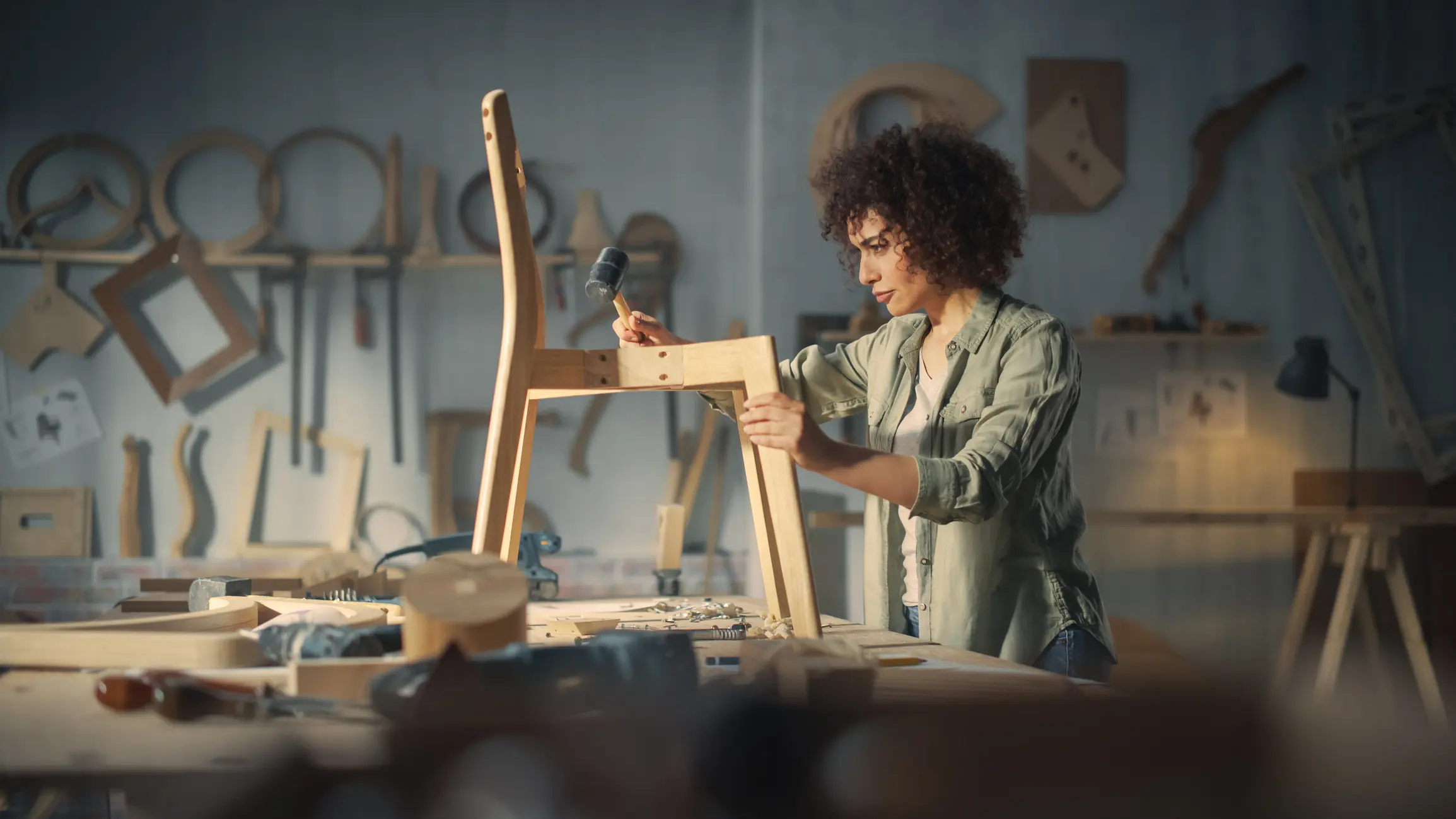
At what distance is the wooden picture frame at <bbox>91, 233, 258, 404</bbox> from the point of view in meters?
3.81

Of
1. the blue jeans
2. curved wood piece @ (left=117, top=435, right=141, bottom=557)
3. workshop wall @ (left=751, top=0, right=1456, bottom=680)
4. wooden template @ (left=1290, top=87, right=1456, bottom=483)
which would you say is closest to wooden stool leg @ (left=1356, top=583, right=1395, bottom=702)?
workshop wall @ (left=751, top=0, right=1456, bottom=680)

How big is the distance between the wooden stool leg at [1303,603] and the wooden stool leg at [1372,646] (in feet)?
0.54

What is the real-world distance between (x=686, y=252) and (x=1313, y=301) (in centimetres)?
234

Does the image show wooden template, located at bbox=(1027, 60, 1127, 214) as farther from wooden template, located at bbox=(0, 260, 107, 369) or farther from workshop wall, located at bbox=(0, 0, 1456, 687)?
wooden template, located at bbox=(0, 260, 107, 369)

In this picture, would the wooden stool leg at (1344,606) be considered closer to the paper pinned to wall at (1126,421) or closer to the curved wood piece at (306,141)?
the paper pinned to wall at (1126,421)

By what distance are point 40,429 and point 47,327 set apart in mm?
362

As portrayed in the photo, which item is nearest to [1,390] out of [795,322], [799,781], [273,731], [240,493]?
[240,493]

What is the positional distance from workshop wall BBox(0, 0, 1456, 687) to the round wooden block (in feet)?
9.35

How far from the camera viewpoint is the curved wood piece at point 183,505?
149 inches

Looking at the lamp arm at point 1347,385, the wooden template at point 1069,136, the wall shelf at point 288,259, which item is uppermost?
the wooden template at point 1069,136

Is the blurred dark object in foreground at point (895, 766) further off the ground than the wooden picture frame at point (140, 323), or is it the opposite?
the wooden picture frame at point (140, 323)

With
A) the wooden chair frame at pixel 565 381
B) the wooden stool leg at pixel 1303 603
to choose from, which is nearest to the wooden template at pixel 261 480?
the wooden chair frame at pixel 565 381

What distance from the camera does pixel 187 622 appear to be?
3.82ft

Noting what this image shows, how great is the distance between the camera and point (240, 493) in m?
3.83
